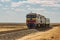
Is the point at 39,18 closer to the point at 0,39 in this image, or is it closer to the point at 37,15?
the point at 37,15

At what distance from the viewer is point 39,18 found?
47.8 metres

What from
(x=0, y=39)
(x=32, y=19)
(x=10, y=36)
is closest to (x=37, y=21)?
(x=32, y=19)

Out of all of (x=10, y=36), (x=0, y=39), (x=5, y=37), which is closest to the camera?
(x=0, y=39)

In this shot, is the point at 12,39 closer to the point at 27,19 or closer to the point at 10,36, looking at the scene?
the point at 10,36

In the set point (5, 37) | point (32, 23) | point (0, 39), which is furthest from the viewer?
point (32, 23)

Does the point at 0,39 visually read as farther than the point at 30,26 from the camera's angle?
No

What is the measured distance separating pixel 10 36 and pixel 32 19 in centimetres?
2332

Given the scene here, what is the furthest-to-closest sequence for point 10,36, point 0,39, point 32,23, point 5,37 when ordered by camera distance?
point 32,23 → point 10,36 → point 5,37 → point 0,39

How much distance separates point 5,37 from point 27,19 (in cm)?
2520

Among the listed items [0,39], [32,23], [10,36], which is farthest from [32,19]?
[0,39]

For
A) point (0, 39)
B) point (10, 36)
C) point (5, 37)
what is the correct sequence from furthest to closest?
point (10, 36) < point (5, 37) < point (0, 39)

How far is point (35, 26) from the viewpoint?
46781mm

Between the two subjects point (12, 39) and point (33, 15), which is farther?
point (33, 15)

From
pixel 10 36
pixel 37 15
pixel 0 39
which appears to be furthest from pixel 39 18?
pixel 0 39
